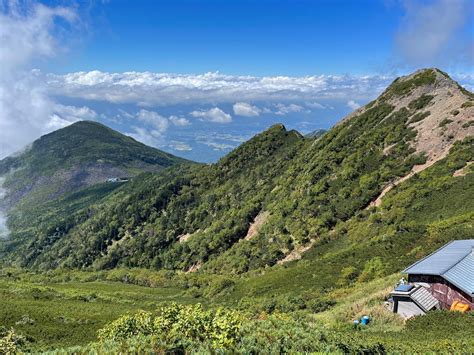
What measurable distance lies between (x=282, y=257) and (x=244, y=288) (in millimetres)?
17308

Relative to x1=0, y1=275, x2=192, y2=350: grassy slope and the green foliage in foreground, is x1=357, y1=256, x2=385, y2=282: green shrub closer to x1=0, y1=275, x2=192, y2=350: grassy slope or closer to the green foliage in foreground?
the green foliage in foreground

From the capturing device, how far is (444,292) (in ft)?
102

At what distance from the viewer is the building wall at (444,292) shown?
2931 cm

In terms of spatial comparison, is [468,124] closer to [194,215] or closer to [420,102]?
[420,102]

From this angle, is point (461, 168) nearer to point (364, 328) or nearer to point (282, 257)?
point (282, 257)

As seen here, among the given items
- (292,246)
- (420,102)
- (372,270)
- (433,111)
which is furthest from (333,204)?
(420,102)

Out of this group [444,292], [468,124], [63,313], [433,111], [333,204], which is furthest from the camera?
[433,111]

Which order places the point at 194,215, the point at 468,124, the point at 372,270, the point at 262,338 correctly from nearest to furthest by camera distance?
the point at 262,338, the point at 372,270, the point at 468,124, the point at 194,215

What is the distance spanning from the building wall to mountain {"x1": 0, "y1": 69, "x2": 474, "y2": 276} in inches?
688

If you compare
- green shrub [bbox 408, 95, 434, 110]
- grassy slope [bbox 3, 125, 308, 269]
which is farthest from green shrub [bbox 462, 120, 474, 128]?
grassy slope [bbox 3, 125, 308, 269]

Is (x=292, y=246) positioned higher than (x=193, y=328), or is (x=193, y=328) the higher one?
(x=193, y=328)

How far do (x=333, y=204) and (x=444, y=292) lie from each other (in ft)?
198

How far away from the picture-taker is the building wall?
2931cm

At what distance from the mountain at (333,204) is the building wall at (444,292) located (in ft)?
57.3
